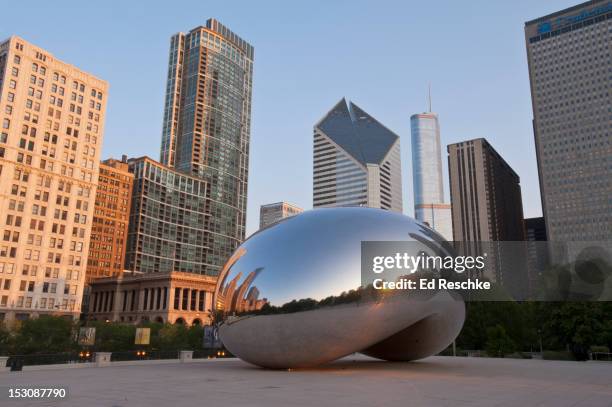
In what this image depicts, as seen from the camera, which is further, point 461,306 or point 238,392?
point 461,306

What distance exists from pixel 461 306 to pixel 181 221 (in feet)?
519

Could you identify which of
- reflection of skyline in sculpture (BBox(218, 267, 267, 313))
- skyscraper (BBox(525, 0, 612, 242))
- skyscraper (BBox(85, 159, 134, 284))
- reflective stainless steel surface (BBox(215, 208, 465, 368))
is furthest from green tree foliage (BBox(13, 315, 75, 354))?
skyscraper (BBox(525, 0, 612, 242))

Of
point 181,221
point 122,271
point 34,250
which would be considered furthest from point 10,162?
point 181,221

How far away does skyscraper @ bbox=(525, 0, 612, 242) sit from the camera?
16262 centimetres

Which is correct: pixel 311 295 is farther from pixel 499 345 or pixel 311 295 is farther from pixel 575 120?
pixel 575 120

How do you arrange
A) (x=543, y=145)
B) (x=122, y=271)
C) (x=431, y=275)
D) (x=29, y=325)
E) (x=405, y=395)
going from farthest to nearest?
1. (x=543, y=145)
2. (x=122, y=271)
3. (x=29, y=325)
4. (x=431, y=275)
5. (x=405, y=395)

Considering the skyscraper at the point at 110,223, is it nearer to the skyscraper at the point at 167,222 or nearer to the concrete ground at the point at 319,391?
the skyscraper at the point at 167,222

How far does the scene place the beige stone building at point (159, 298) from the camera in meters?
117

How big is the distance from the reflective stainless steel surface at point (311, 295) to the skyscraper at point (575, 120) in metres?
164

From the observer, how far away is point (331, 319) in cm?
1792

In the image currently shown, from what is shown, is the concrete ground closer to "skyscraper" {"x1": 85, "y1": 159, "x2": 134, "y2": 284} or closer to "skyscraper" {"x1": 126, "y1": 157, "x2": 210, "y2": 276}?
"skyscraper" {"x1": 85, "y1": 159, "x2": 134, "y2": 284}

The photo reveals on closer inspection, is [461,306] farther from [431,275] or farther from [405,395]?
[405,395]

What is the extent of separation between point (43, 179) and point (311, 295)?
91251 mm

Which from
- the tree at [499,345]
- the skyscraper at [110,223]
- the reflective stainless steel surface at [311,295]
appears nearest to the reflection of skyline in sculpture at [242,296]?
the reflective stainless steel surface at [311,295]
